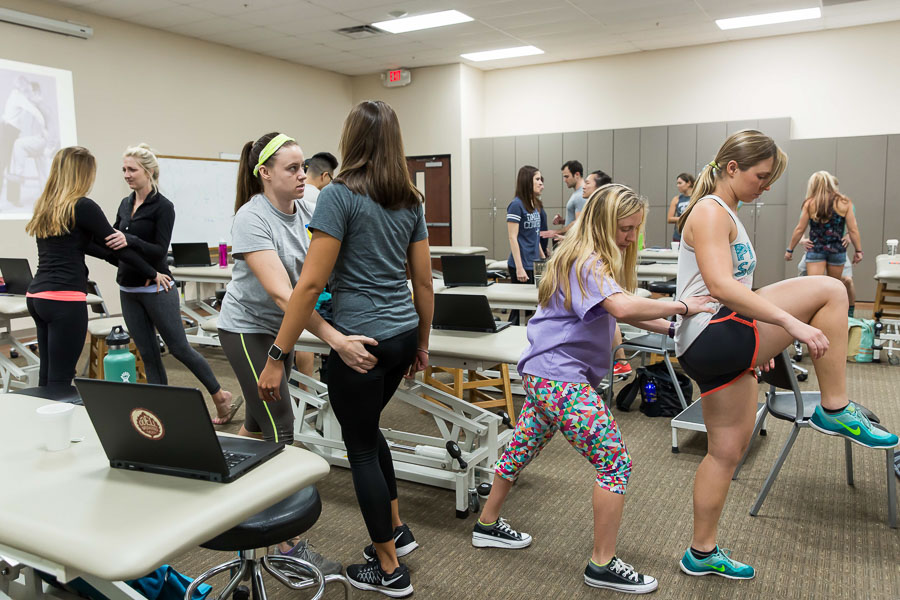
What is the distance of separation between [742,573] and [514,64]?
8821 mm

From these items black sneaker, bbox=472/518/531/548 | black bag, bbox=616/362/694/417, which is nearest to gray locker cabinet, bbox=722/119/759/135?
black bag, bbox=616/362/694/417

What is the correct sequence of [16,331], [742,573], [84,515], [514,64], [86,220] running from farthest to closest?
[514,64] → [16,331] → [86,220] → [742,573] → [84,515]

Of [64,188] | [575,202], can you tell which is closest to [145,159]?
[64,188]

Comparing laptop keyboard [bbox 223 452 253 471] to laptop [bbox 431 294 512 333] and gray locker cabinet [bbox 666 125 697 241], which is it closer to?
laptop [bbox 431 294 512 333]

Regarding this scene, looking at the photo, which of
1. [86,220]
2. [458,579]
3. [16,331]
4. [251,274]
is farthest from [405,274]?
[16,331]

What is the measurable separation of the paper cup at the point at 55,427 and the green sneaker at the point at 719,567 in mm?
1832

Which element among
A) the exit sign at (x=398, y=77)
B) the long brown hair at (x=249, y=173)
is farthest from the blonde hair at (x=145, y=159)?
the exit sign at (x=398, y=77)

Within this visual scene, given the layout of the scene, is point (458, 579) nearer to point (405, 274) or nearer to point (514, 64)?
point (405, 274)

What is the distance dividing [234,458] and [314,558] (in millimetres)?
997

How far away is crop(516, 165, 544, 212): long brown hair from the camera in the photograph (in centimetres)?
500

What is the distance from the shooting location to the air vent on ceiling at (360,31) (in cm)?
772

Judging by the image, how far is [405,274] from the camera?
1972 mm

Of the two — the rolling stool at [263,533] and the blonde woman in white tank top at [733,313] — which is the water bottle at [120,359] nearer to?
the rolling stool at [263,533]

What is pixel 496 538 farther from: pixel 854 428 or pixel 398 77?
pixel 398 77
